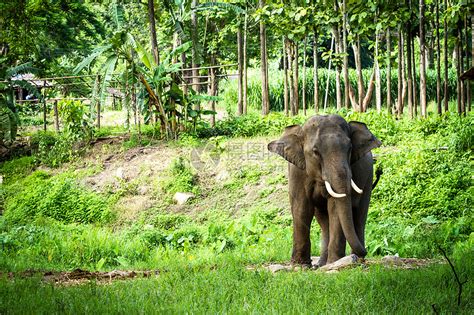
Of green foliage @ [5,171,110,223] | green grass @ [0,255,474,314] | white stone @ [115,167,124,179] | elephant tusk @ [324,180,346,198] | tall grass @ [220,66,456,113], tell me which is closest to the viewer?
green grass @ [0,255,474,314]

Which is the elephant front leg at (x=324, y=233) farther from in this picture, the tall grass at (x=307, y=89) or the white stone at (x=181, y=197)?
the tall grass at (x=307, y=89)

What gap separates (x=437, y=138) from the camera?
17.0 meters

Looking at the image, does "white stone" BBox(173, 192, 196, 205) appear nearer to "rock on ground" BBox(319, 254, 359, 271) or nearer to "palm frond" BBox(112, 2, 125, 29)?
"palm frond" BBox(112, 2, 125, 29)

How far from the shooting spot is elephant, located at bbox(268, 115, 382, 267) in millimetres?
8906

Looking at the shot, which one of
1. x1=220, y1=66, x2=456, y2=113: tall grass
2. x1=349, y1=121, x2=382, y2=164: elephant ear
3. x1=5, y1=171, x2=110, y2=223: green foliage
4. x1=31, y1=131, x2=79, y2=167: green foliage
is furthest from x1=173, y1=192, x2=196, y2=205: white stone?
x1=220, y1=66, x2=456, y2=113: tall grass

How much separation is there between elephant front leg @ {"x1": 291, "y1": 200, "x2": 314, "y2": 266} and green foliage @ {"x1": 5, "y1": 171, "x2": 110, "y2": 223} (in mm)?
8767

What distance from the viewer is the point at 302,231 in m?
9.67

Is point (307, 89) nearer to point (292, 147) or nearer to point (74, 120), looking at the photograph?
point (74, 120)

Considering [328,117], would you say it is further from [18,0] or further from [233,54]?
[233,54]

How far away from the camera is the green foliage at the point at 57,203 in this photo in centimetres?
1803

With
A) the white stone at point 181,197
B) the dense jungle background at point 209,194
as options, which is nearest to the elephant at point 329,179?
the dense jungle background at point 209,194

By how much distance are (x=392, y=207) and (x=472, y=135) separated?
3052 millimetres

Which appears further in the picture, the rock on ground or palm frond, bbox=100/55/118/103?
palm frond, bbox=100/55/118/103

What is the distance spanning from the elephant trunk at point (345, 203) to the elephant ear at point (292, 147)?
749mm
